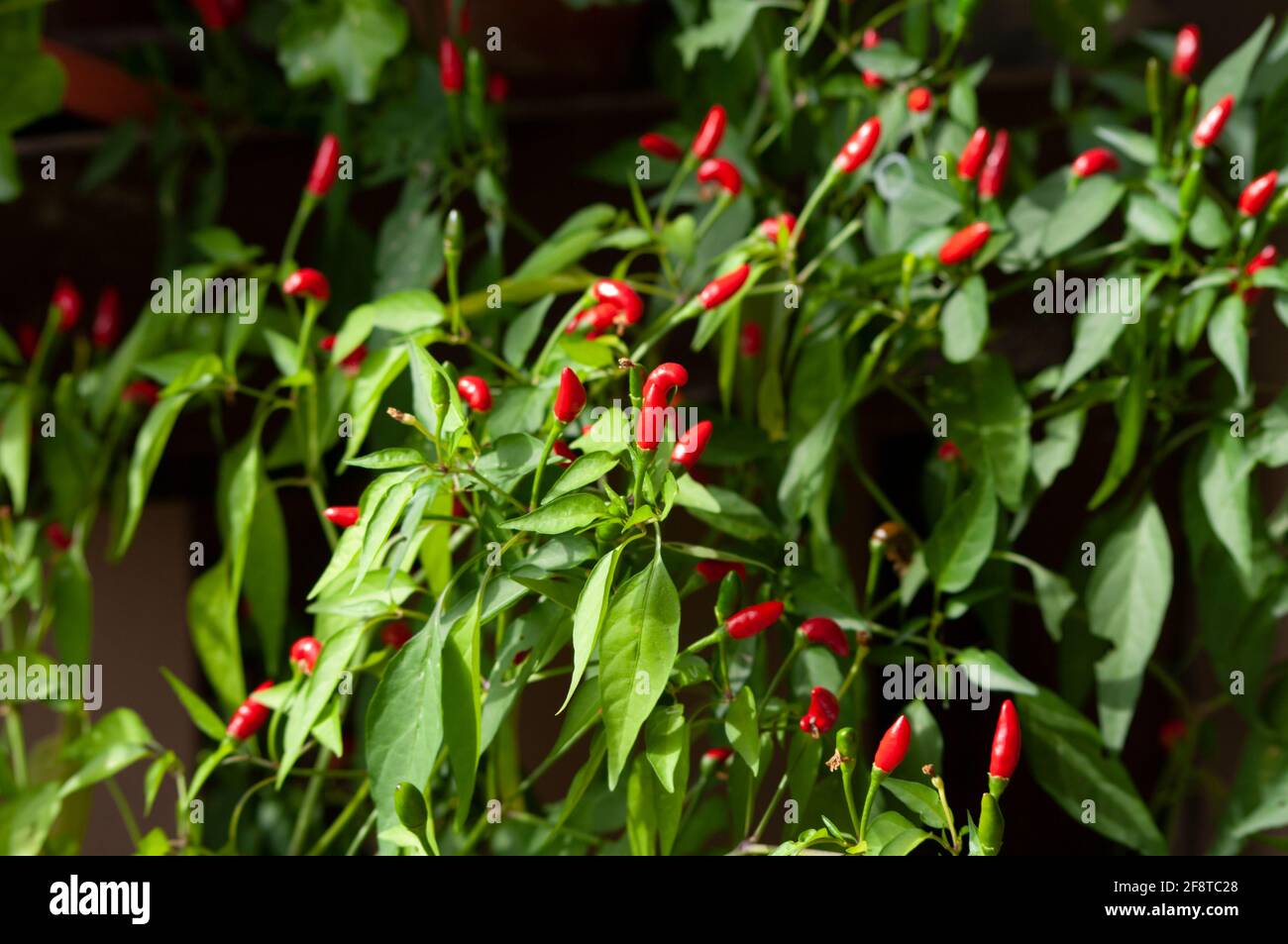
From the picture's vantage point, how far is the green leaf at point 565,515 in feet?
1.98

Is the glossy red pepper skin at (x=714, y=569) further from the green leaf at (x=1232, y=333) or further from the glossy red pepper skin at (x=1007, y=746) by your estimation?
the green leaf at (x=1232, y=333)

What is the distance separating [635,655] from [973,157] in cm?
44

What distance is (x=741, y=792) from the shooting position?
2.44ft

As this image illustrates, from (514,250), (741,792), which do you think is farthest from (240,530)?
(514,250)

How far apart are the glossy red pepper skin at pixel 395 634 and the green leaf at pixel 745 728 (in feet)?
0.83

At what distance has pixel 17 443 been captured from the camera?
983 millimetres

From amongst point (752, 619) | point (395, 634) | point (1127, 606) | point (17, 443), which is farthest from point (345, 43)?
point (1127, 606)

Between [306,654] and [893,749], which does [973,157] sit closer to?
[893,749]

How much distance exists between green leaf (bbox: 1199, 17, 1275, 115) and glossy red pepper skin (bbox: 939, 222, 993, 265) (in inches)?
9.1

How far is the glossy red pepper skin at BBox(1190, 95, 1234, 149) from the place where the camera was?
0.82 metres

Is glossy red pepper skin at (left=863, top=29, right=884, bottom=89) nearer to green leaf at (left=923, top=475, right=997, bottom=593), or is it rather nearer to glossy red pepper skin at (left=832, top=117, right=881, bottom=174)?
glossy red pepper skin at (left=832, top=117, right=881, bottom=174)

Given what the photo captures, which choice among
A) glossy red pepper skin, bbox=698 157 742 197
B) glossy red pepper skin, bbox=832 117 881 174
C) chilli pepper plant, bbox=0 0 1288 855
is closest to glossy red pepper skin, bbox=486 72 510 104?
chilli pepper plant, bbox=0 0 1288 855
